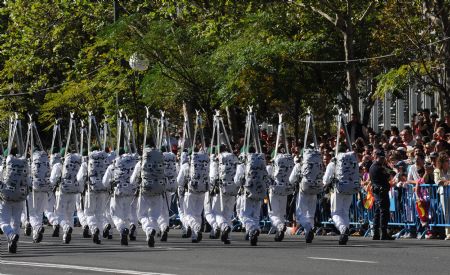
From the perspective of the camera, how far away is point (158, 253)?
20.6m

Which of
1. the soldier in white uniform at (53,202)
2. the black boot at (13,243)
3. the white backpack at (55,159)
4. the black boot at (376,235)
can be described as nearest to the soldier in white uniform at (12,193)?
the black boot at (13,243)

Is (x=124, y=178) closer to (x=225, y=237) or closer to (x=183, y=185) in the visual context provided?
(x=183, y=185)

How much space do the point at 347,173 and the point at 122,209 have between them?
4288mm

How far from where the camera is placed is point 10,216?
21.5m

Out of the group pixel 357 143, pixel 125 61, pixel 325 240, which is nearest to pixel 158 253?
pixel 325 240

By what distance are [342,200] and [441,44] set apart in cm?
1047

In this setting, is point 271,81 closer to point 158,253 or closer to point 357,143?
point 357,143

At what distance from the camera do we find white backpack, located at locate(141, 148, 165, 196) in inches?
902

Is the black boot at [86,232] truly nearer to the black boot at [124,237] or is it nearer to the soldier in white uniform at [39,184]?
the soldier in white uniform at [39,184]

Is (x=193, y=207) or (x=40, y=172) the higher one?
(x=40, y=172)

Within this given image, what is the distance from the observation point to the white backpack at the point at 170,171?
24438mm

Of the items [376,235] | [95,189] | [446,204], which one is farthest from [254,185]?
[446,204]

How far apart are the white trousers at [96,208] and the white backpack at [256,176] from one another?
312 cm

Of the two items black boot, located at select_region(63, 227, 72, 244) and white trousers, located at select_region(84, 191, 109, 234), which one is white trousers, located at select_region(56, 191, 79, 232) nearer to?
white trousers, located at select_region(84, 191, 109, 234)
